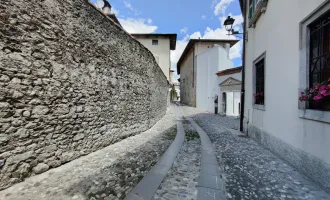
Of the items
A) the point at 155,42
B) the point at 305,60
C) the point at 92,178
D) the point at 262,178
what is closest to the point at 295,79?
the point at 305,60

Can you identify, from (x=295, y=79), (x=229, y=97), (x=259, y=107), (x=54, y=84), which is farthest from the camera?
(x=229, y=97)

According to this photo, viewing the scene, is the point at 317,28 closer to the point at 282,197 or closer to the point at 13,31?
the point at 282,197

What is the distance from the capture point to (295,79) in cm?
350

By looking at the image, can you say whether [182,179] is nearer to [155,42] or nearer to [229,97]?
[229,97]

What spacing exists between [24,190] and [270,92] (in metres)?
5.34

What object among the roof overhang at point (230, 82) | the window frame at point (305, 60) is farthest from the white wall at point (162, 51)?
the window frame at point (305, 60)

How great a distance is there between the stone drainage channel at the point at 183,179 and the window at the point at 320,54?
200cm

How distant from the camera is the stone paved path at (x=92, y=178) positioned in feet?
7.63

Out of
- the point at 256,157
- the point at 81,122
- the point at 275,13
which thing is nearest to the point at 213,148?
the point at 256,157

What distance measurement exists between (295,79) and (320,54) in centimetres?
61

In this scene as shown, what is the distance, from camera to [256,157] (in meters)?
4.11

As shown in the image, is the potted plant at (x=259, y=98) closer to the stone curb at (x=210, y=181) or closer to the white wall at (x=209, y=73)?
the stone curb at (x=210, y=181)

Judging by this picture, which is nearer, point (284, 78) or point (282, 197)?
point (282, 197)

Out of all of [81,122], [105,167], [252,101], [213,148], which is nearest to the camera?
[105,167]
